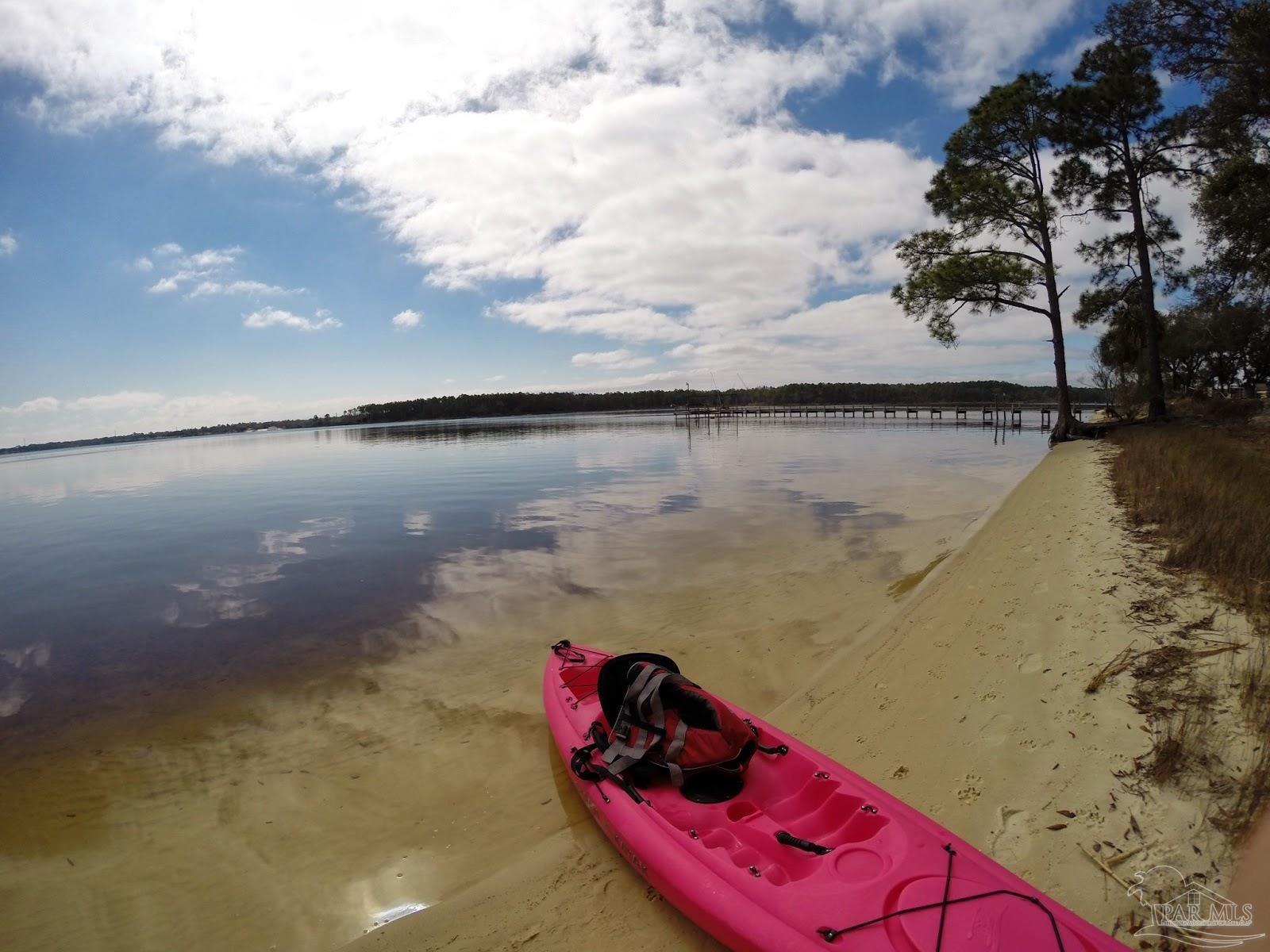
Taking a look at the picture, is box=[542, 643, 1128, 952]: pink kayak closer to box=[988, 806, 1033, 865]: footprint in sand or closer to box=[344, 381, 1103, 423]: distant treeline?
box=[988, 806, 1033, 865]: footprint in sand

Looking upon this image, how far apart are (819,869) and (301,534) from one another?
16.3m

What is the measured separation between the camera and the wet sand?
12.6ft

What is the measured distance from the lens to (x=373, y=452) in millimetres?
47688

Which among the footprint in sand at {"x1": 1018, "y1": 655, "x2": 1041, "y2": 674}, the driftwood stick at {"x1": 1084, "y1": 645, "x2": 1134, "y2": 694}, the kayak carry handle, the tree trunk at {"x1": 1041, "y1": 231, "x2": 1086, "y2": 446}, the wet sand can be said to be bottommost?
the wet sand

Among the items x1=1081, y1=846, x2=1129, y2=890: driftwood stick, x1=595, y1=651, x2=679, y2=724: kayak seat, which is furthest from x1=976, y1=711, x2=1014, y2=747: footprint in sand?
x1=595, y1=651, x2=679, y2=724: kayak seat

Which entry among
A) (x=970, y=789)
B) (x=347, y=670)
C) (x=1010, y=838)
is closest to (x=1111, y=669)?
(x=970, y=789)

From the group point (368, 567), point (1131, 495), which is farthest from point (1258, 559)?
point (368, 567)

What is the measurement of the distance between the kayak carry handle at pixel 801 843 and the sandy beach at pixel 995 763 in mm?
637

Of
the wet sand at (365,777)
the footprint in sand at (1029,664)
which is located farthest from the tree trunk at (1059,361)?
the footprint in sand at (1029,664)

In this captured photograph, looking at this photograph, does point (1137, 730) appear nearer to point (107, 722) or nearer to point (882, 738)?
point (882, 738)

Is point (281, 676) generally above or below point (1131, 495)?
below

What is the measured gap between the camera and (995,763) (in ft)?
12.1

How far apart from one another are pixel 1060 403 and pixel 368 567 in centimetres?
2457

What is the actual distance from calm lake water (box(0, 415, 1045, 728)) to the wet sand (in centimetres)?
137
